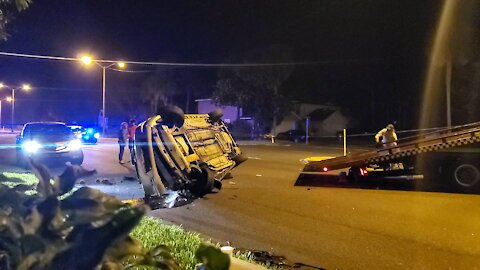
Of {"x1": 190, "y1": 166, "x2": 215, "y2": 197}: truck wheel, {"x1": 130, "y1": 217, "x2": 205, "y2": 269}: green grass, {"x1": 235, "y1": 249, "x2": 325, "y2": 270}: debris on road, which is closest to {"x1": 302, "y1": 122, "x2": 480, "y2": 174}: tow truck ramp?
{"x1": 190, "y1": 166, "x2": 215, "y2": 197}: truck wheel

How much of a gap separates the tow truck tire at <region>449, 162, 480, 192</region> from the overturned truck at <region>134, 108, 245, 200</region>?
5928 mm

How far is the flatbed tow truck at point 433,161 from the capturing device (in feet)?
43.3

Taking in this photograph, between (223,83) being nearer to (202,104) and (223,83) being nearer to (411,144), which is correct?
(202,104)

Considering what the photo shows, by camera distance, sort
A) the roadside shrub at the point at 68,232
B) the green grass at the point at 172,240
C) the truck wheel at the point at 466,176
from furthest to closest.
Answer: the truck wheel at the point at 466,176 → the green grass at the point at 172,240 → the roadside shrub at the point at 68,232

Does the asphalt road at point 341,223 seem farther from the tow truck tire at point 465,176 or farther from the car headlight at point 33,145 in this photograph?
the car headlight at point 33,145

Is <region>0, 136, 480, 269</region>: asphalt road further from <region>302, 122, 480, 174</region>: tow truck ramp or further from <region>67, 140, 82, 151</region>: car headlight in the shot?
<region>67, 140, 82, 151</region>: car headlight

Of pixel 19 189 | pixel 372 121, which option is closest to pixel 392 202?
pixel 19 189

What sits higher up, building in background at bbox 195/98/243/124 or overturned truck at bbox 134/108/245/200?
building in background at bbox 195/98/243/124

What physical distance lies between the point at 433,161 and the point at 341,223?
553cm

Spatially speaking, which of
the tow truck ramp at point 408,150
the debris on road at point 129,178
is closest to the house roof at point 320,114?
the debris on road at point 129,178

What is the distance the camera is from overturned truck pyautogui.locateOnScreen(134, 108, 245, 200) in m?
10.9

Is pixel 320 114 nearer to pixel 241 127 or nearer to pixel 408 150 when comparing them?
pixel 241 127

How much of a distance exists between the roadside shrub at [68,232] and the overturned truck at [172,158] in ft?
27.9

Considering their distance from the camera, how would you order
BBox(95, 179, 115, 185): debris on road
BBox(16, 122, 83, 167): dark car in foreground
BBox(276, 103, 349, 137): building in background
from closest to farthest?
BBox(95, 179, 115, 185): debris on road, BBox(16, 122, 83, 167): dark car in foreground, BBox(276, 103, 349, 137): building in background
